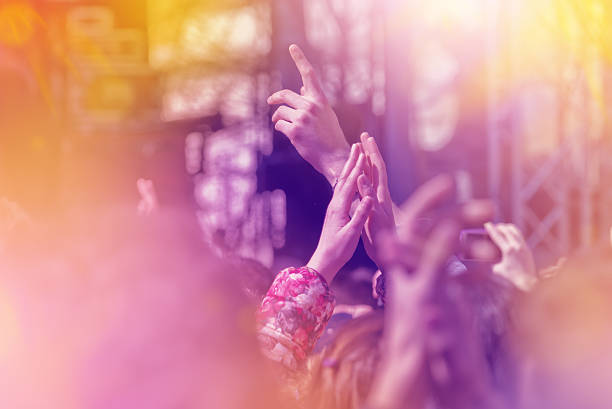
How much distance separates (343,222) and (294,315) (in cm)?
20

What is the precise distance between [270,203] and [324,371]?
3.06 m

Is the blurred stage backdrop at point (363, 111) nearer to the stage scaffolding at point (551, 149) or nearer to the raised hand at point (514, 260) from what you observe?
the stage scaffolding at point (551, 149)

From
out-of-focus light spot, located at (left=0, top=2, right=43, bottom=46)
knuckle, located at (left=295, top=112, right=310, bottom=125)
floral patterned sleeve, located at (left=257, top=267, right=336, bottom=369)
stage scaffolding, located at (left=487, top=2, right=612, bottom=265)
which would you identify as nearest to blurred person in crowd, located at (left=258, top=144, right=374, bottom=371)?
floral patterned sleeve, located at (left=257, top=267, right=336, bottom=369)

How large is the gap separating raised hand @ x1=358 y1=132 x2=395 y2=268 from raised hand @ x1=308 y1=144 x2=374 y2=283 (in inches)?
0.8

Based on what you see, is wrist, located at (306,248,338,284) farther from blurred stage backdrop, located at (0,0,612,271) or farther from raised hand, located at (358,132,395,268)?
blurred stage backdrop, located at (0,0,612,271)

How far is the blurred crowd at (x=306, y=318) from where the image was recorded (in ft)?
1.92

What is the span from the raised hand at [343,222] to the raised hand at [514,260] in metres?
0.57

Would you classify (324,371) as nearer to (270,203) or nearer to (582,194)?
(270,203)

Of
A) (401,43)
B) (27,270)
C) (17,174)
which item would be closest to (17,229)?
(27,270)

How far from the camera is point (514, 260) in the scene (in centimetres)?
160

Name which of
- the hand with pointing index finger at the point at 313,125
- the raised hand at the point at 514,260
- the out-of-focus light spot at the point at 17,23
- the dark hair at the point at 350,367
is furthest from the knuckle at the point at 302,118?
the out-of-focus light spot at the point at 17,23

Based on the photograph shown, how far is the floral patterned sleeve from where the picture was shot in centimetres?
107

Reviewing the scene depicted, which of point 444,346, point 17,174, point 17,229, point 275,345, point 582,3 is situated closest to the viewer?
point 444,346

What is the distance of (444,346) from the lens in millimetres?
567
